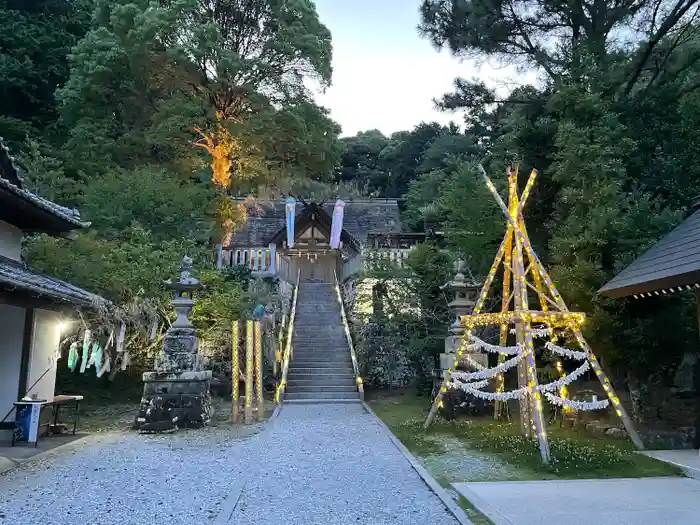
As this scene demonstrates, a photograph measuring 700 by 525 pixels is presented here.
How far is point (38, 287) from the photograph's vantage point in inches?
289

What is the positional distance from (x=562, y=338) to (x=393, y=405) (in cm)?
474

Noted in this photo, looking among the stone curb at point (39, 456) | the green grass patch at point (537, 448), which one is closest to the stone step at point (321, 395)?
the green grass patch at point (537, 448)

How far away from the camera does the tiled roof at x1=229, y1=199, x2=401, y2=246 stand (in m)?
24.7

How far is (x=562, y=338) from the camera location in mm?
10484

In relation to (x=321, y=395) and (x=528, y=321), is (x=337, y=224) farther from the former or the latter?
(x=528, y=321)

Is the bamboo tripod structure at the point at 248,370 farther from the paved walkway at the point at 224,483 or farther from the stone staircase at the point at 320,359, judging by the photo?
the stone staircase at the point at 320,359

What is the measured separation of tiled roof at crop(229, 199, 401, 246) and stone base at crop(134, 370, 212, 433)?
1396 centimetres

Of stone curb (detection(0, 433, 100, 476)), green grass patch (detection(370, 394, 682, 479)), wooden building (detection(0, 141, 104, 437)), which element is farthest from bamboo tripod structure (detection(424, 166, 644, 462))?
wooden building (detection(0, 141, 104, 437))

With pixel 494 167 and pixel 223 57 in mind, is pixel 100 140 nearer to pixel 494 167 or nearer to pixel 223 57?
pixel 223 57

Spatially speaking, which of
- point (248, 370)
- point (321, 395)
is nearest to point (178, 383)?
point (248, 370)

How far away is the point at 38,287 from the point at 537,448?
25.4ft

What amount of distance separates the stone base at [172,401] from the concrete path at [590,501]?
6.06 m

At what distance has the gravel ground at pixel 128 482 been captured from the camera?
4898 mm

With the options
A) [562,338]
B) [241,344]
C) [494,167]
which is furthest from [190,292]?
[494,167]
